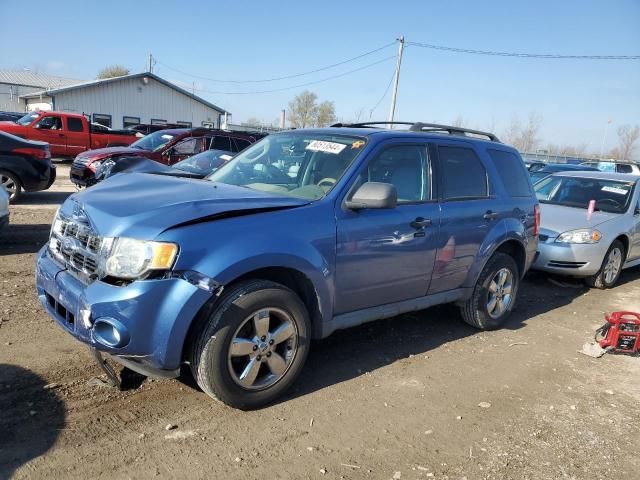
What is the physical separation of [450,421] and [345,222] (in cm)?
156

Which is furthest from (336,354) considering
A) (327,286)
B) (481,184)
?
(481,184)

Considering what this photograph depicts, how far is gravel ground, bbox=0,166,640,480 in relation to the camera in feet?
9.33

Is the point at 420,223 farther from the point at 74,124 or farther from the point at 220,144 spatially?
the point at 74,124

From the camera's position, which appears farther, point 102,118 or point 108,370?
point 102,118

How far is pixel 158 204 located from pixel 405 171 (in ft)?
6.93

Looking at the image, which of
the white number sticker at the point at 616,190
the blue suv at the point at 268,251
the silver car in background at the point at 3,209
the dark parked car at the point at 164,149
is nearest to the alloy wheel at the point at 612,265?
the white number sticker at the point at 616,190

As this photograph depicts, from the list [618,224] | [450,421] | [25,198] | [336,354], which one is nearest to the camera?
[450,421]

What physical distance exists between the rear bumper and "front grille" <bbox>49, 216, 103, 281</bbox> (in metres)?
6.06

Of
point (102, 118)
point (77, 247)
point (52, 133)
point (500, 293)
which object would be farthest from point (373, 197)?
point (102, 118)

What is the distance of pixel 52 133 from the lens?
1898 centimetres

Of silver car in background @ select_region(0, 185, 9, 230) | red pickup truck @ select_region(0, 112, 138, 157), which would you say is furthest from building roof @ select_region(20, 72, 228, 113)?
silver car in background @ select_region(0, 185, 9, 230)

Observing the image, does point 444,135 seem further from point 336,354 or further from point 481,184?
point 336,354

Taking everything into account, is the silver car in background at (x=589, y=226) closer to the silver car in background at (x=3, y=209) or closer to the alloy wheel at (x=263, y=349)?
the alloy wheel at (x=263, y=349)

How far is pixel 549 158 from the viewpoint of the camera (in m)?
44.4
